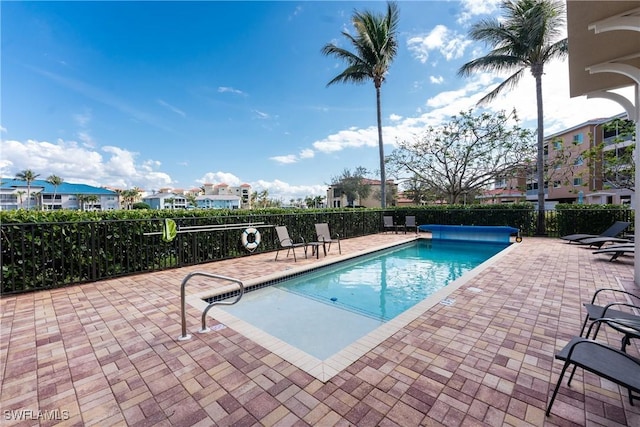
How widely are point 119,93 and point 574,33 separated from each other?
25129 mm

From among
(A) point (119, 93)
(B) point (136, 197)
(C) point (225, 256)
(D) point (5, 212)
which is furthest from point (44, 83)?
(B) point (136, 197)

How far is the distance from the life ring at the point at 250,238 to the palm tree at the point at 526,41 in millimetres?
12534

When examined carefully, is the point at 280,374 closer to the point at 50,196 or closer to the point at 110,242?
the point at 110,242

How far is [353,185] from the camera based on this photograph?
40.5m

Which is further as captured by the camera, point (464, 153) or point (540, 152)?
point (464, 153)

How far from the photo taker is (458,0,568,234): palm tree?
443 inches

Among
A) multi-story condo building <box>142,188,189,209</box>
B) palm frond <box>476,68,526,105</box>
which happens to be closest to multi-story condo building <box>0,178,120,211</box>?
multi-story condo building <box>142,188,189,209</box>

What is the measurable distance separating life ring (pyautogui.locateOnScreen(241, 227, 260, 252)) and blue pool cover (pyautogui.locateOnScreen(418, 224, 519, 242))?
8829 millimetres

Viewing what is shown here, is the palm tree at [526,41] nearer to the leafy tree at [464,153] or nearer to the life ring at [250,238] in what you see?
the leafy tree at [464,153]

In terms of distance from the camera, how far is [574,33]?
3.36 m

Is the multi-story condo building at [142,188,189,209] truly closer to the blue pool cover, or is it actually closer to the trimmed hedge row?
the trimmed hedge row

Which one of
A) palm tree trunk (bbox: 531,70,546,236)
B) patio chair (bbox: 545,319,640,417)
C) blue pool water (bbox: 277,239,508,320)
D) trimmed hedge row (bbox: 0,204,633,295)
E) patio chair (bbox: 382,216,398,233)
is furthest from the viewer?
patio chair (bbox: 382,216,398,233)

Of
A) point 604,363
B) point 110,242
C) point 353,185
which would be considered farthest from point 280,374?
point 353,185

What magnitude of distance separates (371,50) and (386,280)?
13.5 m
